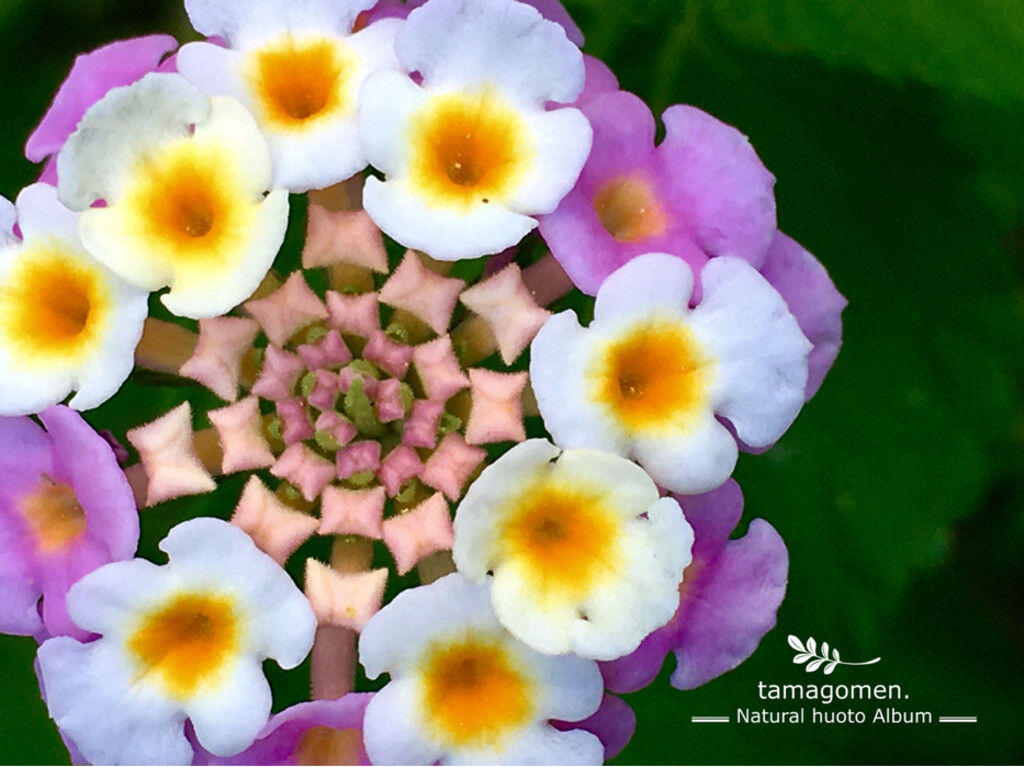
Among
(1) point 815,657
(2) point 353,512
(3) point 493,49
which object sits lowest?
(1) point 815,657

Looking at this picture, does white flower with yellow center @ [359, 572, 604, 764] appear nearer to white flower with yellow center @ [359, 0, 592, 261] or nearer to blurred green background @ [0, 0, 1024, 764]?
white flower with yellow center @ [359, 0, 592, 261]

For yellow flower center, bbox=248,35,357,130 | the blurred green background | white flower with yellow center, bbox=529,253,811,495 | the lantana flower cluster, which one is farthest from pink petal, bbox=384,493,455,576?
the blurred green background

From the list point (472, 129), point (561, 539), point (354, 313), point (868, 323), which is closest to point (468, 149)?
point (472, 129)

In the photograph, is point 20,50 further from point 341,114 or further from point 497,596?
point 497,596

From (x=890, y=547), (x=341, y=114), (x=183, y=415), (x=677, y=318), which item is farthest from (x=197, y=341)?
(x=890, y=547)

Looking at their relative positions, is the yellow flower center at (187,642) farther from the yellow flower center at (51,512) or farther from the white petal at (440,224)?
the white petal at (440,224)

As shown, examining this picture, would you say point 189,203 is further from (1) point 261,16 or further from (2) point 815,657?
(2) point 815,657
